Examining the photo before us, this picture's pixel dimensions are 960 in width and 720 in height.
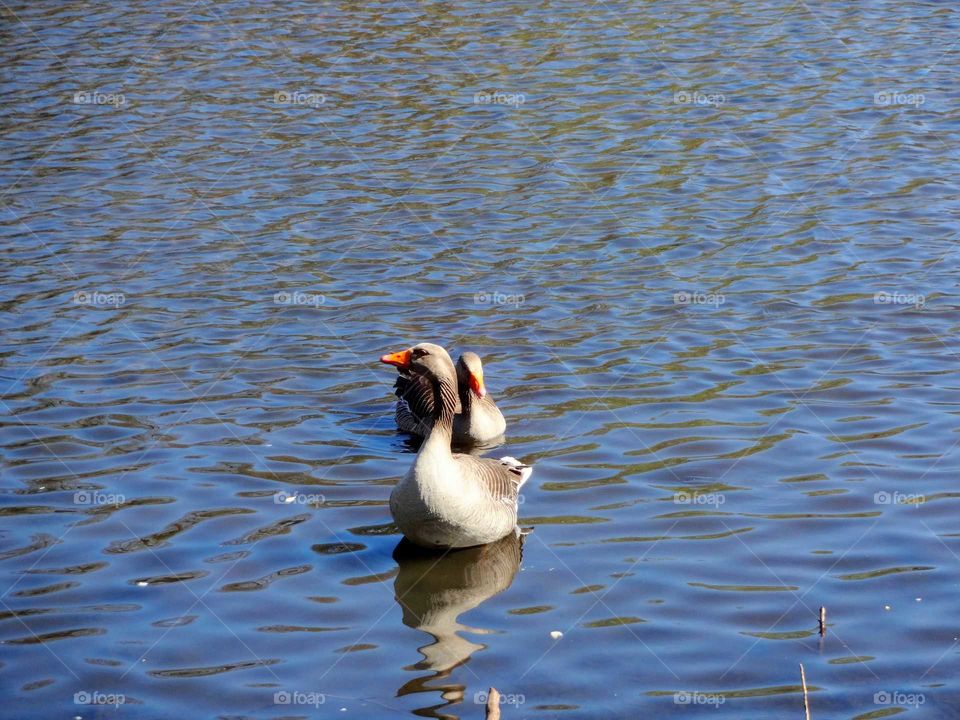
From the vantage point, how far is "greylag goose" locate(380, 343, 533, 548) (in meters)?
8.91

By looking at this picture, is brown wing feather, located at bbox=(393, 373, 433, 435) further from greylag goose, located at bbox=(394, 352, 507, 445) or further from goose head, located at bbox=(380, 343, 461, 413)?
goose head, located at bbox=(380, 343, 461, 413)

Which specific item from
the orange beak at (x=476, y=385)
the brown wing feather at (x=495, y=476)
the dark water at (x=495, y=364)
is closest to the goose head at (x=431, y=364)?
the brown wing feather at (x=495, y=476)

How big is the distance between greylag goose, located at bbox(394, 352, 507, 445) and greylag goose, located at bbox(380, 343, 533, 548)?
4.56 feet

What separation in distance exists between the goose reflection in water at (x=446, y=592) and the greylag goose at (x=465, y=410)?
1668 mm

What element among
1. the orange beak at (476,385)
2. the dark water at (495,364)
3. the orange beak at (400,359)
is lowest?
the dark water at (495,364)

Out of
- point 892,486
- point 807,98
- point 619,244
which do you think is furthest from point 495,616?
point 807,98

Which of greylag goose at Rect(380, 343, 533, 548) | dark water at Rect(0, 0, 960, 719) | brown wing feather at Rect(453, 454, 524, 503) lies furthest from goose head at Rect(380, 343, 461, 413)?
dark water at Rect(0, 0, 960, 719)

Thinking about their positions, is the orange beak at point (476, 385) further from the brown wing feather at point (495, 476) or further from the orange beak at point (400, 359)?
the orange beak at point (400, 359)

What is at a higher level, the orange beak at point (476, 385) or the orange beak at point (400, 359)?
the orange beak at point (400, 359)

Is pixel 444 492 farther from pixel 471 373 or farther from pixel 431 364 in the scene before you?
pixel 471 373

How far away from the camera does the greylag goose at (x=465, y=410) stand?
10.9 meters

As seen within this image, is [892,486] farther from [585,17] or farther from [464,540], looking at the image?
[585,17]

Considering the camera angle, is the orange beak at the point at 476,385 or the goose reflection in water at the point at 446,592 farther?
the orange beak at the point at 476,385

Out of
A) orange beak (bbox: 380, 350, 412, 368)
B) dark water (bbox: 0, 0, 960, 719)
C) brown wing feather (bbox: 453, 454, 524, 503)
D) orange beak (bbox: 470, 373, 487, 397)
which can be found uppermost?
orange beak (bbox: 380, 350, 412, 368)
